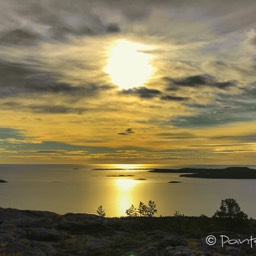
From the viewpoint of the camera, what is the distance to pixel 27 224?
1048 inches

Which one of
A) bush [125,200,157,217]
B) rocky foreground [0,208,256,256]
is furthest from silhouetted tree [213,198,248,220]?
rocky foreground [0,208,256,256]

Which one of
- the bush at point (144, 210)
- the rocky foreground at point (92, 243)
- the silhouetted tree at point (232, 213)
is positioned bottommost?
the rocky foreground at point (92, 243)

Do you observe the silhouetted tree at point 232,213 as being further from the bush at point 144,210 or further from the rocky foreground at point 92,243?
the rocky foreground at point 92,243


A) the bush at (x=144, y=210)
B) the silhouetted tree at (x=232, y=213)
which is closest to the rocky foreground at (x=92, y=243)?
the silhouetted tree at (x=232, y=213)

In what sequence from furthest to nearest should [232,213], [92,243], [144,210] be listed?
[144,210], [232,213], [92,243]

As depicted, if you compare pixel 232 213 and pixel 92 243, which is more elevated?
pixel 232 213

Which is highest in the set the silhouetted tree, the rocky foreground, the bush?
the bush

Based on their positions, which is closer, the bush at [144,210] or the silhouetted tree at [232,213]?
the silhouetted tree at [232,213]

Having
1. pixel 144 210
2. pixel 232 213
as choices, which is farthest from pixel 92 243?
pixel 144 210

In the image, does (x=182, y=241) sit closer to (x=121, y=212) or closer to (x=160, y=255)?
(x=160, y=255)

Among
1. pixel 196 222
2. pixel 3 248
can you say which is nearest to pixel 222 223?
pixel 196 222

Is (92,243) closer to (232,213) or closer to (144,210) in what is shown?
(232,213)

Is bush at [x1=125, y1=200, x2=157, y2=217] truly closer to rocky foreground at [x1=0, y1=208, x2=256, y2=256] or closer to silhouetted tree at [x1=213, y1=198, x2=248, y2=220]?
silhouetted tree at [x1=213, y1=198, x2=248, y2=220]

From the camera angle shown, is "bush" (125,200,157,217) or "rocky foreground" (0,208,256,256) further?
"bush" (125,200,157,217)
